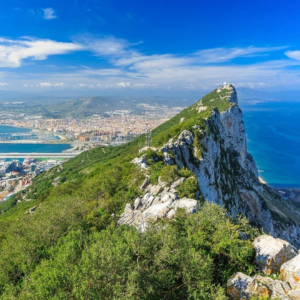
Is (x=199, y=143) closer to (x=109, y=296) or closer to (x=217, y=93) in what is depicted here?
(x=109, y=296)

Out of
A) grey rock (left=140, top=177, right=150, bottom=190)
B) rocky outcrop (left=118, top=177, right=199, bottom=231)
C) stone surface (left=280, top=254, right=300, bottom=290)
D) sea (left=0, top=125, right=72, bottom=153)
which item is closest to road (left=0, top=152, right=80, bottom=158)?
sea (left=0, top=125, right=72, bottom=153)

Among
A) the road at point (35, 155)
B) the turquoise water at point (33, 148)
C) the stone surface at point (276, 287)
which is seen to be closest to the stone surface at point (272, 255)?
the stone surface at point (276, 287)

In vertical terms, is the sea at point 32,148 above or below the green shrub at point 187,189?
below

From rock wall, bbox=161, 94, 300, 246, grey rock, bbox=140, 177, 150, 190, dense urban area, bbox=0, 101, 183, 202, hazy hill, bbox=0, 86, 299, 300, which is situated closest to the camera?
hazy hill, bbox=0, 86, 299, 300

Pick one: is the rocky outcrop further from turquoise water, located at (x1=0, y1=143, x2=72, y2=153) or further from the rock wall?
turquoise water, located at (x1=0, y1=143, x2=72, y2=153)

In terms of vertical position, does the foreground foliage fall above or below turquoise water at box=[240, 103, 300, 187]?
above

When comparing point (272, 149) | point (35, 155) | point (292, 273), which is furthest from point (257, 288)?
point (272, 149)

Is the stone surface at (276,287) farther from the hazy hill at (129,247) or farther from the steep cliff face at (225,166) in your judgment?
the steep cliff face at (225,166)

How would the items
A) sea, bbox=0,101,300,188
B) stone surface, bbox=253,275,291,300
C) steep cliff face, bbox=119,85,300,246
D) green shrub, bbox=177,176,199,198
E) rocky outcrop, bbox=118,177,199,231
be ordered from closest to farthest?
1. stone surface, bbox=253,275,291,300
2. rocky outcrop, bbox=118,177,199,231
3. green shrub, bbox=177,176,199,198
4. steep cliff face, bbox=119,85,300,246
5. sea, bbox=0,101,300,188
